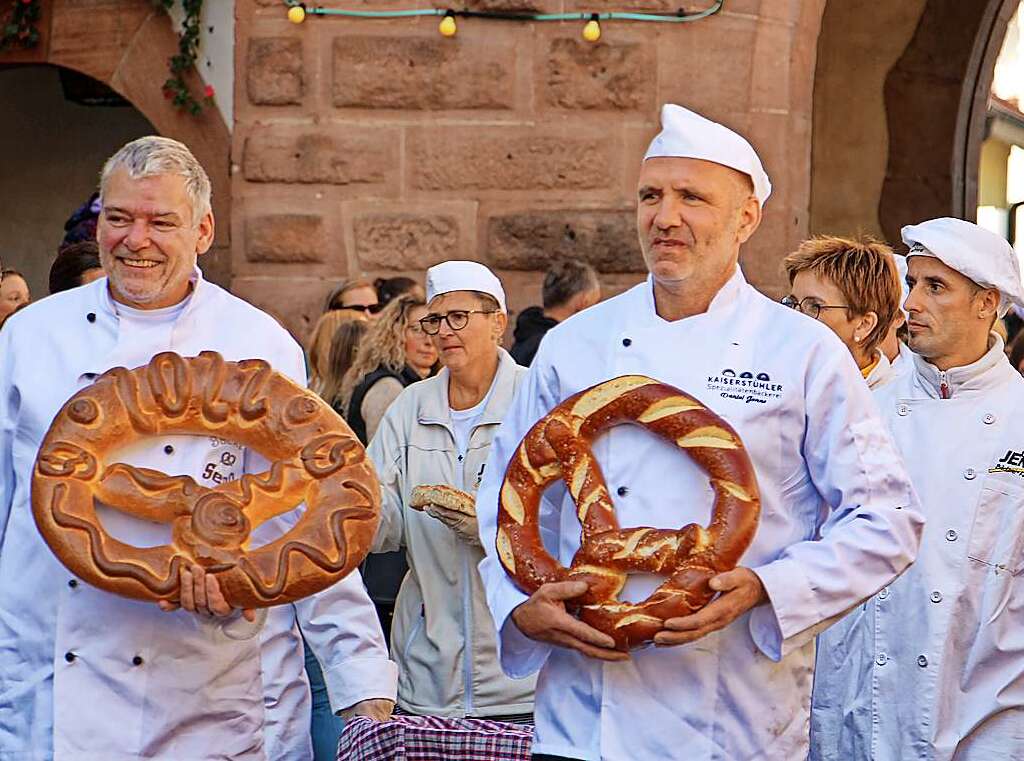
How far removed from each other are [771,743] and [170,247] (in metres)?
1.48

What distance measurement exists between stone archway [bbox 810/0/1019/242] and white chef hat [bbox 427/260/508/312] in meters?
4.96

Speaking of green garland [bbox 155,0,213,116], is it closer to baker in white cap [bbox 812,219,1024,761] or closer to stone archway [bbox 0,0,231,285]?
stone archway [bbox 0,0,231,285]

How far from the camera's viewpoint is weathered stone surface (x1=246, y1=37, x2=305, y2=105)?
7.91m

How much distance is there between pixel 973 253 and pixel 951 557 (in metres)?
0.72

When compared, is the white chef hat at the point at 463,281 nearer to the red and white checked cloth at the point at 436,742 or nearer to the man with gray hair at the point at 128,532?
the red and white checked cloth at the point at 436,742

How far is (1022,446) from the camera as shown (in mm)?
4555

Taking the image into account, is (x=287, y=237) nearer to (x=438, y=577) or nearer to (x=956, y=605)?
(x=438, y=577)

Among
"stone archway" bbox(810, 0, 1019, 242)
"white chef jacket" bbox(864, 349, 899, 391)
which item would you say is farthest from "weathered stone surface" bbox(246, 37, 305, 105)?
"stone archway" bbox(810, 0, 1019, 242)

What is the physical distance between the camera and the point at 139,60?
835 centimetres

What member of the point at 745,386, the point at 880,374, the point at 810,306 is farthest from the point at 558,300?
the point at 745,386

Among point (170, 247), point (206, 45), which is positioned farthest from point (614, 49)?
point (170, 247)

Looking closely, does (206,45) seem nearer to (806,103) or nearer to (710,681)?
(806,103)

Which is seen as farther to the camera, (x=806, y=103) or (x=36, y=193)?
(x=36, y=193)

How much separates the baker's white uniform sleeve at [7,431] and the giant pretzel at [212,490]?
0.23 m
